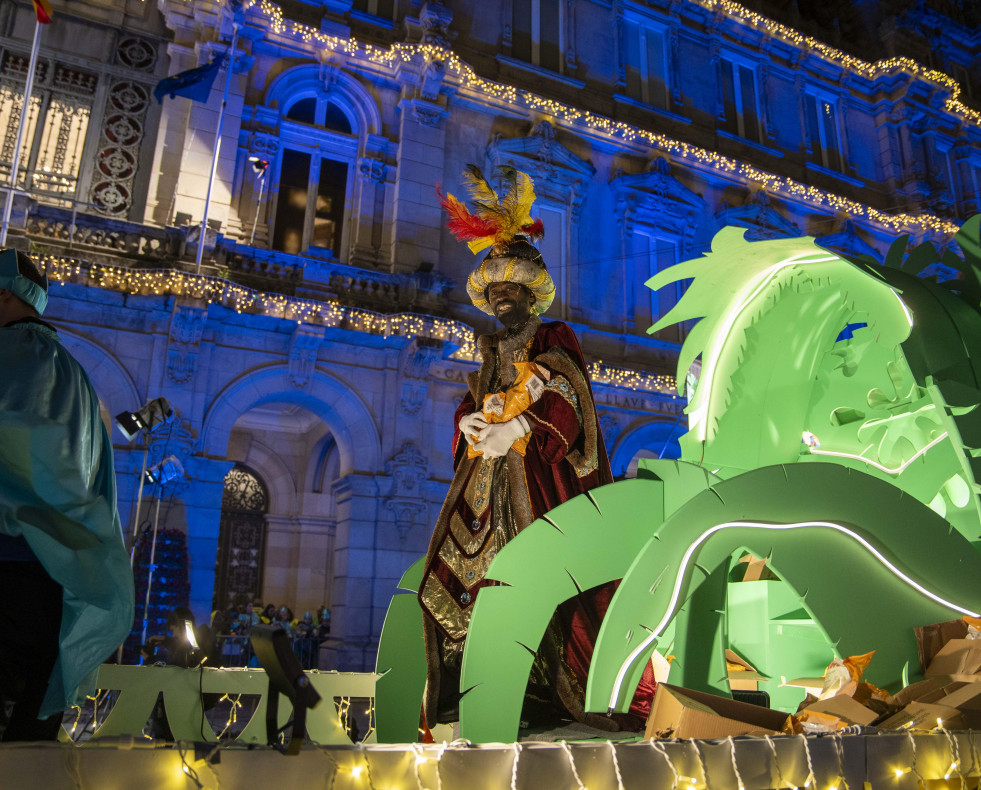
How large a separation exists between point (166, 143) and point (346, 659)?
27.4ft

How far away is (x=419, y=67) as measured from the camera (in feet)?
44.1

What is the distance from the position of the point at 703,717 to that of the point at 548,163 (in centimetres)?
1366

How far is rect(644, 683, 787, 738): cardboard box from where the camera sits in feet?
6.92

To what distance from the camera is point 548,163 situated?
1468cm

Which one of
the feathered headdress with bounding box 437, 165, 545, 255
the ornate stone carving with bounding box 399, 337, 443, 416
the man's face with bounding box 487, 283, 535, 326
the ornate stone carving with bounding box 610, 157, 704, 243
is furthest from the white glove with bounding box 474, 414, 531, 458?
the ornate stone carving with bounding box 610, 157, 704, 243

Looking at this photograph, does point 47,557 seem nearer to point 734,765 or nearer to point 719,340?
point 734,765

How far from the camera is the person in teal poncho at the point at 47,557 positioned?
177 cm

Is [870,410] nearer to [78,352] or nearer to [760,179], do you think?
[78,352]

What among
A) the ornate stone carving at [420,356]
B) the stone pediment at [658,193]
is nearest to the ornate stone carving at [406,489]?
the ornate stone carving at [420,356]

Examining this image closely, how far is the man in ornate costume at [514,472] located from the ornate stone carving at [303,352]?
846 centimetres

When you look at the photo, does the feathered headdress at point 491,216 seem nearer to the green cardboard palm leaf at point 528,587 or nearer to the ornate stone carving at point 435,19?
the green cardboard palm leaf at point 528,587

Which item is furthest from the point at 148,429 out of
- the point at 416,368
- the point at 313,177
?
the point at 313,177

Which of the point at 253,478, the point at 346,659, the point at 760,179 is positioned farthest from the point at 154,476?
the point at 760,179

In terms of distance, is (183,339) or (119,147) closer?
(183,339)
